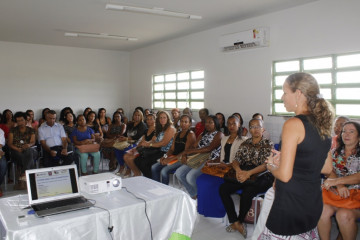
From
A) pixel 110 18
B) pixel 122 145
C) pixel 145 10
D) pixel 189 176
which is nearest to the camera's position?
pixel 189 176

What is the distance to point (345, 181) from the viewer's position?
2816 millimetres

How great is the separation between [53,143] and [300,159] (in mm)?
4753

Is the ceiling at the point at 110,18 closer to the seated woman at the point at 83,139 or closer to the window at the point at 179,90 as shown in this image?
the window at the point at 179,90

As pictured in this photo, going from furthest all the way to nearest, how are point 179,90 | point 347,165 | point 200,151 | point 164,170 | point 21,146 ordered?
point 179,90
point 21,146
point 164,170
point 200,151
point 347,165

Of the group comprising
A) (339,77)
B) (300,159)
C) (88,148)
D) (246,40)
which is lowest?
(88,148)

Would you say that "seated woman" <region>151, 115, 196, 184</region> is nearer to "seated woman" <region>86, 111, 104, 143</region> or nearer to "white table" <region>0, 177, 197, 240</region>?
"white table" <region>0, 177, 197, 240</region>

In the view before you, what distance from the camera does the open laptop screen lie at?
213cm

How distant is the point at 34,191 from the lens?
6.98ft

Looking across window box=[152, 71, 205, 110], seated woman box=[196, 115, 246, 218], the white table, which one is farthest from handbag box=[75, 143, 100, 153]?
the white table

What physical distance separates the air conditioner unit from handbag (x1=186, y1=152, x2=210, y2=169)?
269 centimetres

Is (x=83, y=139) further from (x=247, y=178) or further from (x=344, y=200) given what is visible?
(x=344, y=200)

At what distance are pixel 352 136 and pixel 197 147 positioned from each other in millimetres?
2054

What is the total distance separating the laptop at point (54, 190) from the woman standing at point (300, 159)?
129 cm

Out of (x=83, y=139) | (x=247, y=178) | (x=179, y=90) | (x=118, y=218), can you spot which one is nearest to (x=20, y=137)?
(x=83, y=139)
